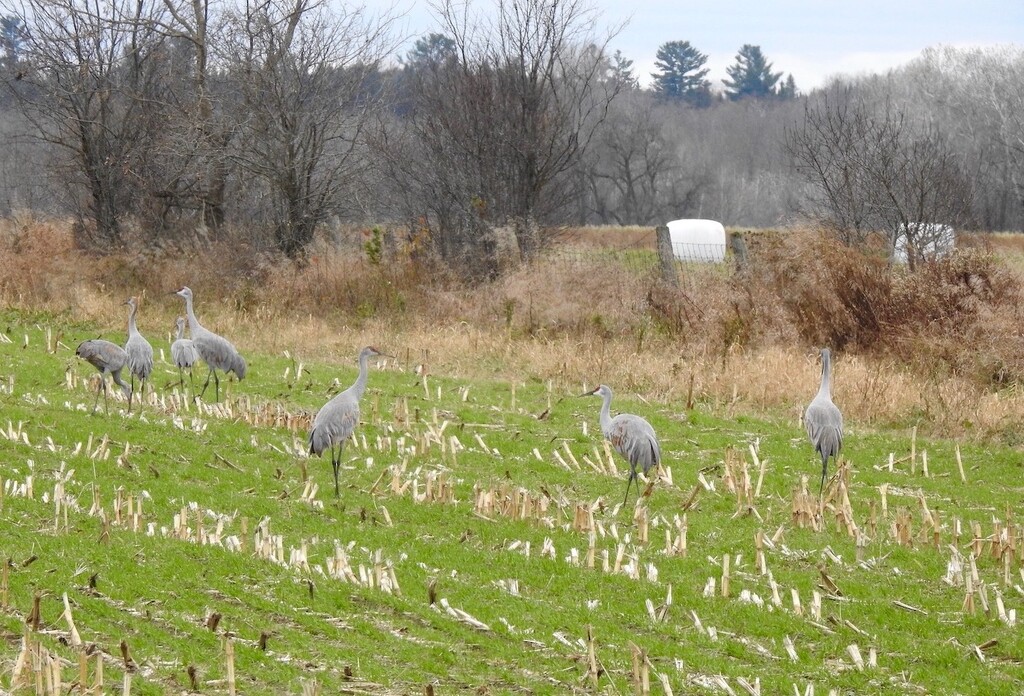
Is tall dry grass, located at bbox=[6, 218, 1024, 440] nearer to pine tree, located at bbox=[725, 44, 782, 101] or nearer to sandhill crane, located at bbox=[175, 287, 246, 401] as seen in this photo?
sandhill crane, located at bbox=[175, 287, 246, 401]

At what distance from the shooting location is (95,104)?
98.8 ft

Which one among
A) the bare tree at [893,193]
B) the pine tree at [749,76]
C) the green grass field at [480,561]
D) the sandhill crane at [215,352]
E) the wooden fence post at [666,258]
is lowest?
the green grass field at [480,561]

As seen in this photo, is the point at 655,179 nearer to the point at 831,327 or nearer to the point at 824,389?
the point at 831,327

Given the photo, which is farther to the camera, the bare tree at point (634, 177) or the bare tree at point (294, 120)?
the bare tree at point (634, 177)

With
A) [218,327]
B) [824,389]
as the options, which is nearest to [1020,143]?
[218,327]

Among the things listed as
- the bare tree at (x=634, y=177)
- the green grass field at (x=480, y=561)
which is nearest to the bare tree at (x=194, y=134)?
the green grass field at (x=480, y=561)

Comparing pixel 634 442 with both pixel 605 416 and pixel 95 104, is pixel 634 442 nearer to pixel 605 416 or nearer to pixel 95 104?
pixel 605 416

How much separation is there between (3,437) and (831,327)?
43.0ft

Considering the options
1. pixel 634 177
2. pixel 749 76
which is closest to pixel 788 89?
pixel 749 76

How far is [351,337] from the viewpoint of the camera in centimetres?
2133

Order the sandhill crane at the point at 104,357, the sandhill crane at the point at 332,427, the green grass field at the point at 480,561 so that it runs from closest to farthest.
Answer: the green grass field at the point at 480,561, the sandhill crane at the point at 332,427, the sandhill crane at the point at 104,357

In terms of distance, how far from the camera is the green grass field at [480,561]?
6605 millimetres

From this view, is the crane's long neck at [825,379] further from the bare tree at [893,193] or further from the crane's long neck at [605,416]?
the bare tree at [893,193]

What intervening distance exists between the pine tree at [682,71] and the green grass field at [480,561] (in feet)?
443
